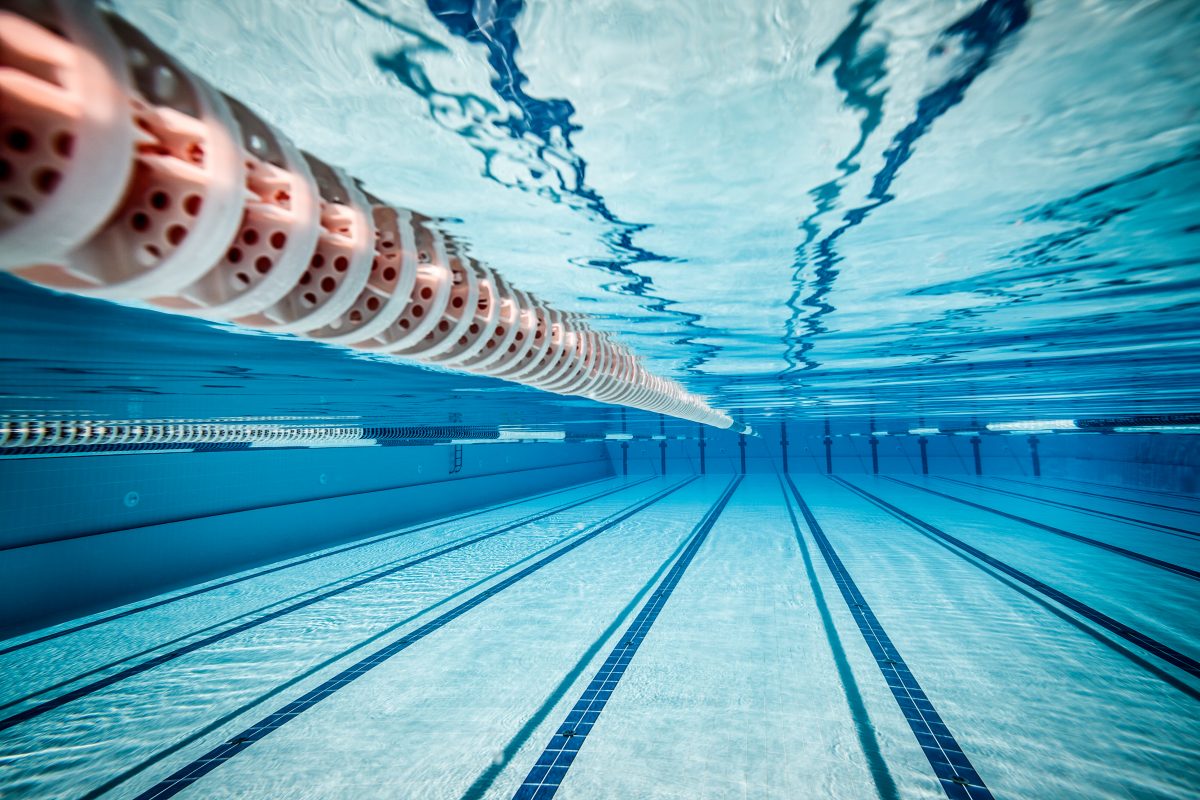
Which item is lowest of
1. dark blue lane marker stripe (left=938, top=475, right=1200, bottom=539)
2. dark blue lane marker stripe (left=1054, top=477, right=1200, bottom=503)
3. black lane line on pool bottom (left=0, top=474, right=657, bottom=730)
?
black lane line on pool bottom (left=0, top=474, right=657, bottom=730)

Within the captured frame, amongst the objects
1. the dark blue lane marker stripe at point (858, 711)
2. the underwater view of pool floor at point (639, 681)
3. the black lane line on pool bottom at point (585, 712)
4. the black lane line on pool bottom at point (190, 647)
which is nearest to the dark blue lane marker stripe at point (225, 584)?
the underwater view of pool floor at point (639, 681)

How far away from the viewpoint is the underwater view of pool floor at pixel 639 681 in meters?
2.94

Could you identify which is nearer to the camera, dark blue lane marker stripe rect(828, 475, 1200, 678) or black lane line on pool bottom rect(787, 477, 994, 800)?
black lane line on pool bottom rect(787, 477, 994, 800)

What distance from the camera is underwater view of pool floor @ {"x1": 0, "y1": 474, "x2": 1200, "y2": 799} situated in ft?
9.63

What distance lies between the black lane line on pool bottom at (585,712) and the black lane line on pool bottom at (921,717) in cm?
194

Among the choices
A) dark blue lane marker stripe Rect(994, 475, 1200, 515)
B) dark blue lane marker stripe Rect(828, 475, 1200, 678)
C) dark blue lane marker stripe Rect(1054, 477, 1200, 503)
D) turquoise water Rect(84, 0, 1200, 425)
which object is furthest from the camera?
dark blue lane marker stripe Rect(1054, 477, 1200, 503)

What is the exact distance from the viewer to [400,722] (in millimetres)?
3494

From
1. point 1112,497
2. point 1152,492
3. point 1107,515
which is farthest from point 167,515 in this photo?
point 1152,492

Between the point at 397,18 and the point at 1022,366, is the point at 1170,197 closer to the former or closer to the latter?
the point at 397,18

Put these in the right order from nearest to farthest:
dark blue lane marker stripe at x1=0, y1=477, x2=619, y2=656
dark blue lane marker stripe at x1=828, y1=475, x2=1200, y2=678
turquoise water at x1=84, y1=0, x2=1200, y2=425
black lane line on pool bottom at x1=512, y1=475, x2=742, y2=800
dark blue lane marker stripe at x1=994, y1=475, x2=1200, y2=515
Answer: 1. turquoise water at x1=84, y1=0, x2=1200, y2=425
2. black lane line on pool bottom at x1=512, y1=475, x2=742, y2=800
3. dark blue lane marker stripe at x1=828, y1=475, x2=1200, y2=678
4. dark blue lane marker stripe at x1=0, y1=477, x2=619, y2=656
5. dark blue lane marker stripe at x1=994, y1=475, x2=1200, y2=515

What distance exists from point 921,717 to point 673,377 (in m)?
4.88

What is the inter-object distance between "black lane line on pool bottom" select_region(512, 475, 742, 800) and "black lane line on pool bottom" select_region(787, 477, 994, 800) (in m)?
1.94

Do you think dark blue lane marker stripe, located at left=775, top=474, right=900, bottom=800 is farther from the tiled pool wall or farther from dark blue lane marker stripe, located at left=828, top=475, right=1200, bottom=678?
the tiled pool wall

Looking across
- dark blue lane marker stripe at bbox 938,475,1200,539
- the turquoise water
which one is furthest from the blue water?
dark blue lane marker stripe at bbox 938,475,1200,539
